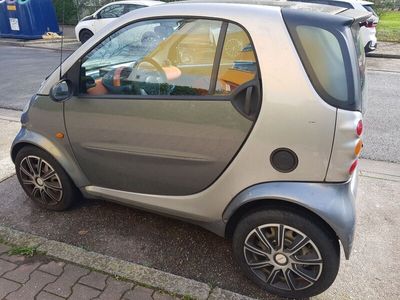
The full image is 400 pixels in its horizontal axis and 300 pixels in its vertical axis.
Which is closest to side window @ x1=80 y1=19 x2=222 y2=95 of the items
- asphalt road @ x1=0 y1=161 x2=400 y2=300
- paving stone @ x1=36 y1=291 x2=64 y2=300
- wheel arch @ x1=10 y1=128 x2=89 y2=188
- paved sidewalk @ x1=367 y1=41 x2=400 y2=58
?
wheel arch @ x1=10 y1=128 x2=89 y2=188

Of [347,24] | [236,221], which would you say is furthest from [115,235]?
[347,24]

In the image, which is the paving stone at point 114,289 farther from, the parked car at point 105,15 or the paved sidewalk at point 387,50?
the parked car at point 105,15

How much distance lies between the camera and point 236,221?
226 centimetres

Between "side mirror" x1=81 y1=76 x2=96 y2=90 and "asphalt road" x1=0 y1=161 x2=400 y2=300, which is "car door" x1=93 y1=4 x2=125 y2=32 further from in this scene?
"side mirror" x1=81 y1=76 x2=96 y2=90

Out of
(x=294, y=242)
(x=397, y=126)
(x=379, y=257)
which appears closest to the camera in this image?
(x=294, y=242)

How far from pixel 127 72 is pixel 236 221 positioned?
123 cm

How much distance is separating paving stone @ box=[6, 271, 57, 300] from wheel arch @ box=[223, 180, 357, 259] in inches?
55.3

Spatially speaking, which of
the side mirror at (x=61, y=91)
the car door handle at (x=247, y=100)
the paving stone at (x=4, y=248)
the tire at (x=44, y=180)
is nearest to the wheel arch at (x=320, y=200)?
the car door handle at (x=247, y=100)

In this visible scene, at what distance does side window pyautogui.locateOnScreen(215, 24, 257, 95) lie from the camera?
1.96m

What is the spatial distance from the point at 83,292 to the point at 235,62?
167 cm

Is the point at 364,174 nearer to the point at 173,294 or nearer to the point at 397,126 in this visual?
the point at 397,126

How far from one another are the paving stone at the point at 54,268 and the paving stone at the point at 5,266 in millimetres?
200

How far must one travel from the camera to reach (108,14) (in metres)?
11.3

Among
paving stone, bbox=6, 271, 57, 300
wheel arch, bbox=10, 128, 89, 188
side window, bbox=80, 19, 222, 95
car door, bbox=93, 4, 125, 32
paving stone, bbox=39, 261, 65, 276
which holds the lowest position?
paving stone, bbox=6, 271, 57, 300
